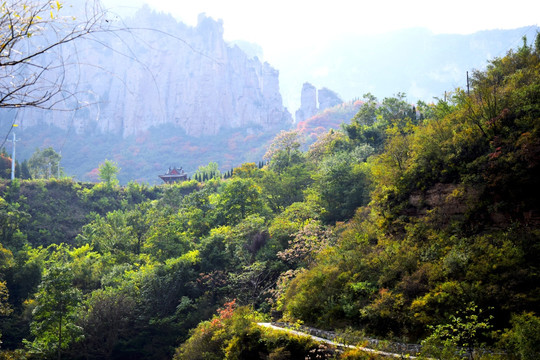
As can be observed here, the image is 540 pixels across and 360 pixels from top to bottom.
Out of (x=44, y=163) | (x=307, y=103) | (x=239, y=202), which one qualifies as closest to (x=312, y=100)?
(x=307, y=103)

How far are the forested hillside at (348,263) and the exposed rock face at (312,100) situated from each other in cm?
11278

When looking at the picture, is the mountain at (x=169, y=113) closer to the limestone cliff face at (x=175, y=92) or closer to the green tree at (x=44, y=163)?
the limestone cliff face at (x=175, y=92)

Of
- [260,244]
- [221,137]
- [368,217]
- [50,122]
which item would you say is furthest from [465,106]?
[50,122]

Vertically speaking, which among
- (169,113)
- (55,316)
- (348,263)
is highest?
(169,113)

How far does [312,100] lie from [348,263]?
435 ft

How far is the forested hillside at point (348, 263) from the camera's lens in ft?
33.4

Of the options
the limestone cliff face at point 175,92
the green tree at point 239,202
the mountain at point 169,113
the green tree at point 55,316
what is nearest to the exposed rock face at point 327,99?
the mountain at point 169,113

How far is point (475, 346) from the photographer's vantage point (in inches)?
350

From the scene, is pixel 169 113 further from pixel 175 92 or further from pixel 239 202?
pixel 239 202

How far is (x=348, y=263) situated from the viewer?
14.0 meters

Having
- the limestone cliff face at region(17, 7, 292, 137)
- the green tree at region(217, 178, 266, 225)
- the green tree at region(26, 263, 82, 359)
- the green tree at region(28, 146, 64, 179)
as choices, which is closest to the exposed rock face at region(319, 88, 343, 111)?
the limestone cliff face at region(17, 7, 292, 137)

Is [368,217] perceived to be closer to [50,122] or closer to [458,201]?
[458,201]

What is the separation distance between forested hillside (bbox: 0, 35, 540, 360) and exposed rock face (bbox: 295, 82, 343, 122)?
11278cm

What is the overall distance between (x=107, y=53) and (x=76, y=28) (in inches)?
6016
